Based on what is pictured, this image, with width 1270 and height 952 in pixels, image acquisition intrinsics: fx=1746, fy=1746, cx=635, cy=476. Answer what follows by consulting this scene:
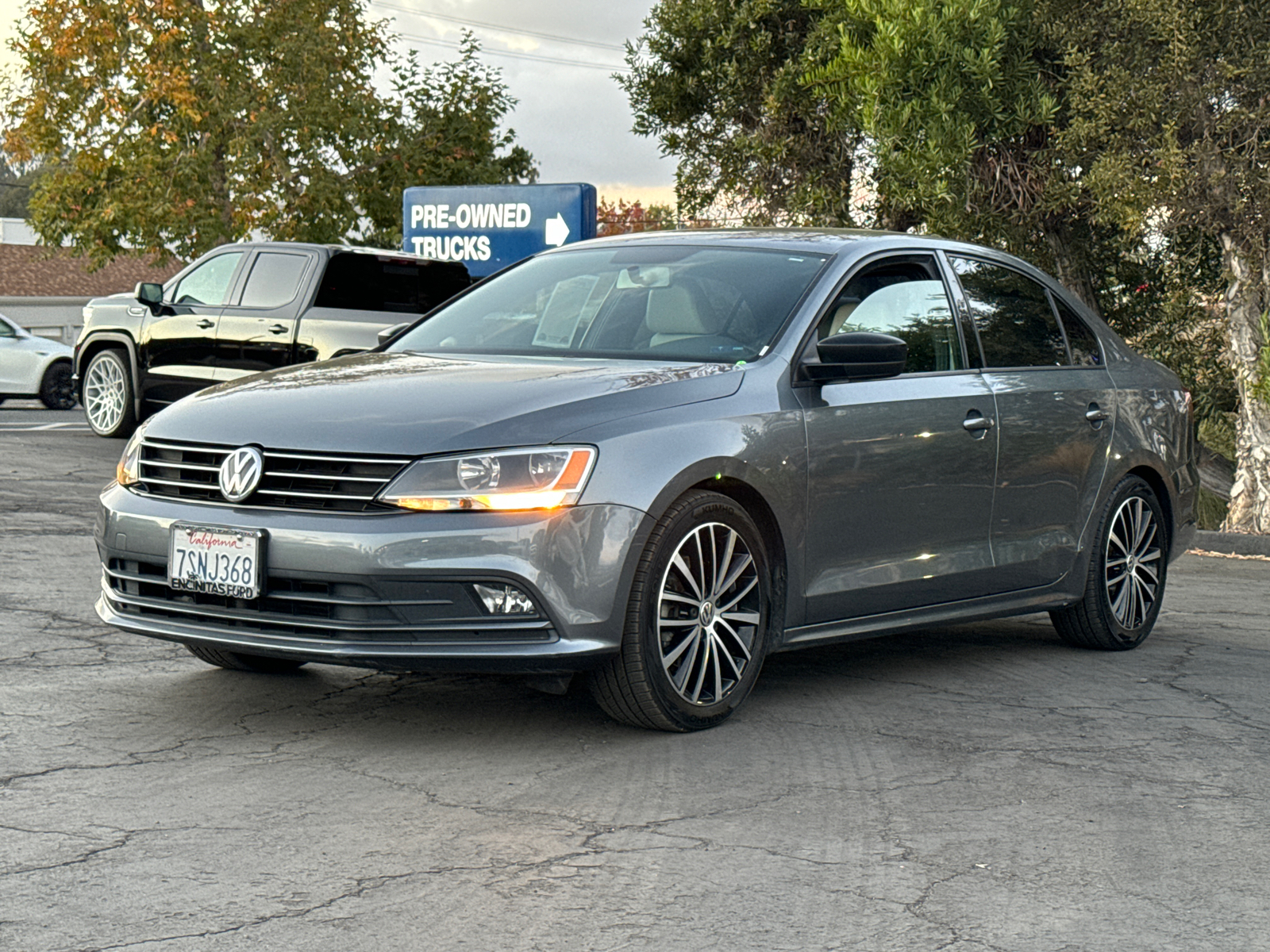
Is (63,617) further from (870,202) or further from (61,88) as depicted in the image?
(61,88)

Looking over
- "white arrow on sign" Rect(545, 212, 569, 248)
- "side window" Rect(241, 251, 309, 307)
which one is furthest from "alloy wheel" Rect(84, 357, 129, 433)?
"white arrow on sign" Rect(545, 212, 569, 248)

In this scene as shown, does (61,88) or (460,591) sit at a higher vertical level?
(61,88)

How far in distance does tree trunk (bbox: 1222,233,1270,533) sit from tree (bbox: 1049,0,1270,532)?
0.03 feet

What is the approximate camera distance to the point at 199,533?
17.6ft

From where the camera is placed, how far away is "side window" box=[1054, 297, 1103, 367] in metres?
7.75

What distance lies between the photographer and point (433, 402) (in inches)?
214

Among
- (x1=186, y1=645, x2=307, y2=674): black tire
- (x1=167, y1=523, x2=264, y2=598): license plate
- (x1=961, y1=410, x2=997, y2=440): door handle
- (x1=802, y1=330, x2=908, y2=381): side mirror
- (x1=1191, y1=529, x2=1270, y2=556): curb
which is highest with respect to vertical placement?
(x1=802, y1=330, x2=908, y2=381): side mirror

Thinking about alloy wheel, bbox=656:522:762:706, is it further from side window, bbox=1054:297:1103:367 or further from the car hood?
side window, bbox=1054:297:1103:367

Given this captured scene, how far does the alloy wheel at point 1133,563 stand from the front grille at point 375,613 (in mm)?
3463

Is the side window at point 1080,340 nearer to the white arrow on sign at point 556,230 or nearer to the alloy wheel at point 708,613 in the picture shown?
the alloy wheel at point 708,613

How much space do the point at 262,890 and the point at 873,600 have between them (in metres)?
2.95

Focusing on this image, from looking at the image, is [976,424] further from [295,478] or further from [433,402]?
[295,478]

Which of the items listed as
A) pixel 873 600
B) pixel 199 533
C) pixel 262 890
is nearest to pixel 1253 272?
pixel 873 600

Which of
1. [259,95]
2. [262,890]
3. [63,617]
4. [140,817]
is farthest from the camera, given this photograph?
[259,95]
